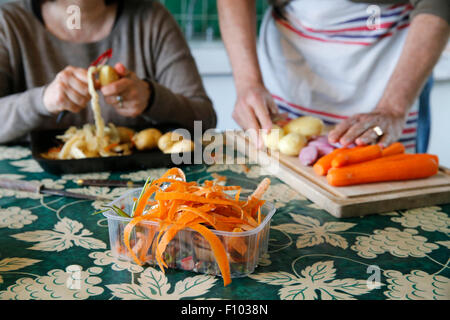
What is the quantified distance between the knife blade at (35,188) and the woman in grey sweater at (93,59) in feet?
1.14

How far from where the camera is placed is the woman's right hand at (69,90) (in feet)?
4.09

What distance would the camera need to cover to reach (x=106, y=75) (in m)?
1.26

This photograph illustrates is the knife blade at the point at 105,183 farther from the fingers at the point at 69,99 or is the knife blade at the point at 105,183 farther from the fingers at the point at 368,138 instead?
the fingers at the point at 368,138

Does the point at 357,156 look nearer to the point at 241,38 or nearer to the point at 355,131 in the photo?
the point at 355,131

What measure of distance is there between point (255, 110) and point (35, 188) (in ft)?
2.39

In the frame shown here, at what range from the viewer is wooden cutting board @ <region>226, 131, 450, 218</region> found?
3.12 ft

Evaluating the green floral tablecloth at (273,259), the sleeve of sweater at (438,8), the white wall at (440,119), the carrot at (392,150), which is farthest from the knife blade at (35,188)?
the white wall at (440,119)

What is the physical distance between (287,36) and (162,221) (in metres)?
1.20

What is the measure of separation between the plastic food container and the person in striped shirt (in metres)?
0.65

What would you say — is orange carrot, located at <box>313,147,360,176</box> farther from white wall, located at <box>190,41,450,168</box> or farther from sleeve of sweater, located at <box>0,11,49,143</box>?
white wall, located at <box>190,41,450,168</box>

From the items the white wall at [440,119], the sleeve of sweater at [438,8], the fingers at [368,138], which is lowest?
the white wall at [440,119]

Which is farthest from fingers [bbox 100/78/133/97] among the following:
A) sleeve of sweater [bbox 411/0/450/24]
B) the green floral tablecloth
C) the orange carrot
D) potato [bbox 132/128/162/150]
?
sleeve of sweater [bbox 411/0/450/24]

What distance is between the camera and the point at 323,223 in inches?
Result: 35.5

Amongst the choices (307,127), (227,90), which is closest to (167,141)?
(307,127)
